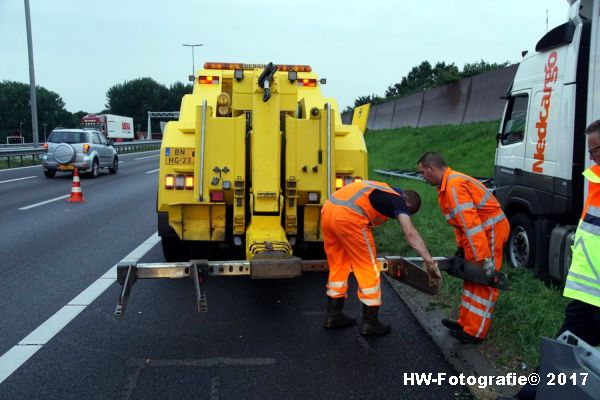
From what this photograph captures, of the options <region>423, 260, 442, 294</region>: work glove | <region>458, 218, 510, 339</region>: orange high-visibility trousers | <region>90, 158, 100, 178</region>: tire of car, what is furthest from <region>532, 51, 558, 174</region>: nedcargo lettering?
<region>90, 158, 100, 178</region>: tire of car

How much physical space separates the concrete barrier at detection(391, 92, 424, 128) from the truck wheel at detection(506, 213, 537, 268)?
20.9 m

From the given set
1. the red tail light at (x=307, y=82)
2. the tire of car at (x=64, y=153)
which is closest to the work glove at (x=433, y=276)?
the red tail light at (x=307, y=82)

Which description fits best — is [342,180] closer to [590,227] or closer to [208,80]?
[208,80]

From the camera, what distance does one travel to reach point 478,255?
418 cm

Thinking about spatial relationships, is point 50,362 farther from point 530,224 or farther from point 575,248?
point 530,224

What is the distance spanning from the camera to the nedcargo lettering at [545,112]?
18.5 ft

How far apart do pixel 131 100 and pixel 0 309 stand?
96312 millimetres

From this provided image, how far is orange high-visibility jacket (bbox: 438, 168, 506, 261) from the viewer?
4.12 metres

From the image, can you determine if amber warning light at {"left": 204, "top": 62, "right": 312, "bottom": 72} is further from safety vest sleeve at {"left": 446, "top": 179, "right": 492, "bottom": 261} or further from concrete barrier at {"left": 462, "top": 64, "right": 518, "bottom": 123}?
concrete barrier at {"left": 462, "top": 64, "right": 518, "bottom": 123}

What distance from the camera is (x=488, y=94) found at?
19.2m

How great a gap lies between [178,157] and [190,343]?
6.87 feet

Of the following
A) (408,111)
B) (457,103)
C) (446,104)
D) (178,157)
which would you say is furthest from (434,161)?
(408,111)

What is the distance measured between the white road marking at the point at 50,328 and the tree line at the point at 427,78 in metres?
20.1

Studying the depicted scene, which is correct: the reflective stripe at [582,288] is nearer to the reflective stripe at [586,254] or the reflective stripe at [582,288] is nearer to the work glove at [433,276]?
the reflective stripe at [586,254]
